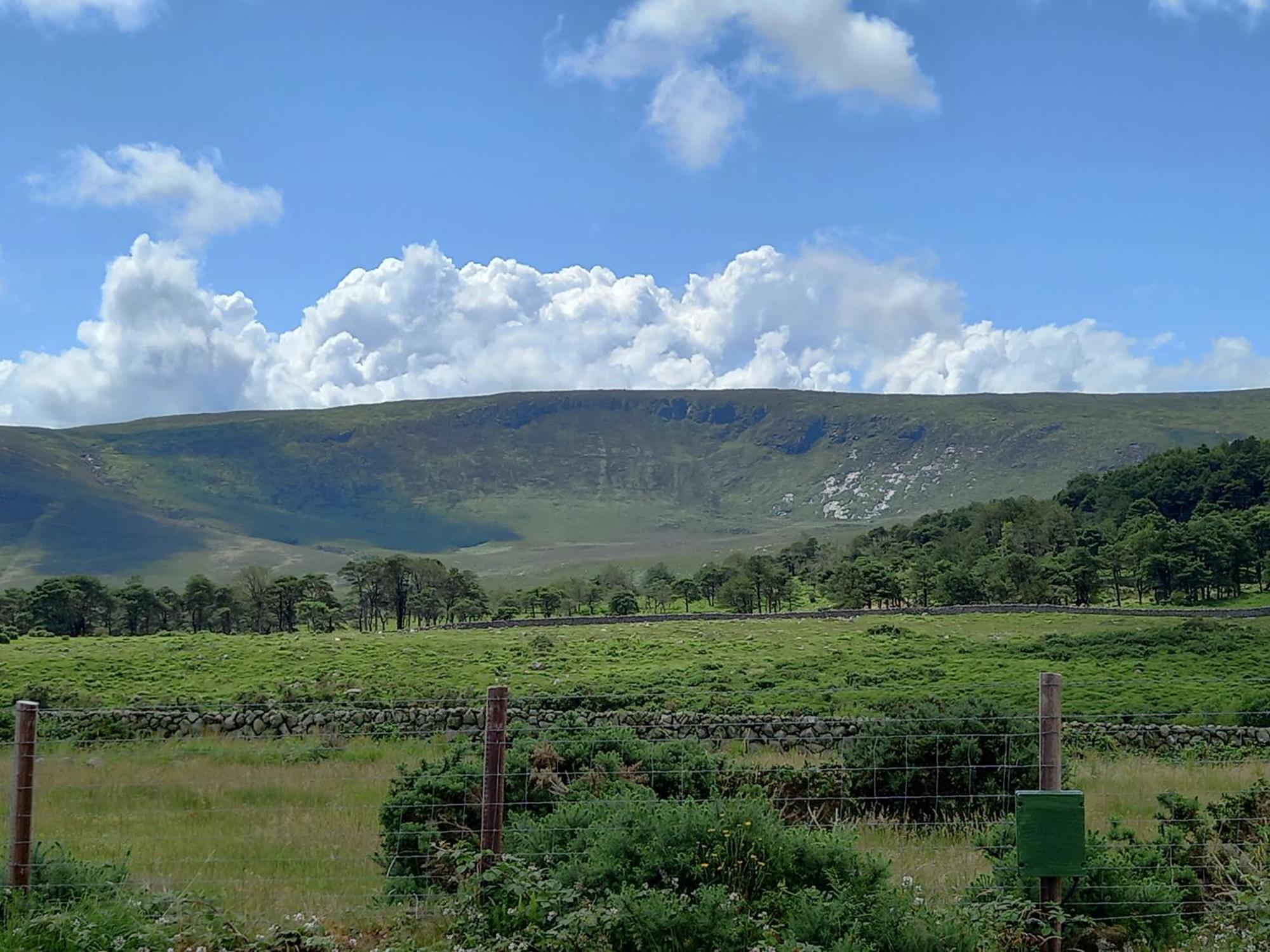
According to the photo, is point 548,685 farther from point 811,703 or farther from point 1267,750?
point 1267,750

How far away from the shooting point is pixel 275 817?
13156 millimetres

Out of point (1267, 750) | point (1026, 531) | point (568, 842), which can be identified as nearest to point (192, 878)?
point (568, 842)

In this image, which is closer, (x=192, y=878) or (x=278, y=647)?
(x=192, y=878)

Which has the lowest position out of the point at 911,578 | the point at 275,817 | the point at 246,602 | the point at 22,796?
the point at 246,602

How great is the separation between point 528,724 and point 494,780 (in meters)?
11.9

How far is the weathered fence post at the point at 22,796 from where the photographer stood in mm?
7562

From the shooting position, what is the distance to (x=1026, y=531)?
10362 centimetres

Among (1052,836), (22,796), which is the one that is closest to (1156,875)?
(1052,836)

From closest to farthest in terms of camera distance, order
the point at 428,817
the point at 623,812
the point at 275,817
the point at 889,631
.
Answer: the point at 623,812
the point at 428,817
the point at 275,817
the point at 889,631

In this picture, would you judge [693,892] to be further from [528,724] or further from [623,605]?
[623,605]

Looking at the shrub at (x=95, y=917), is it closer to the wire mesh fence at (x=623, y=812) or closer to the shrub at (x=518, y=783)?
the wire mesh fence at (x=623, y=812)

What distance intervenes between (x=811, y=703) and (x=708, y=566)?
84501mm

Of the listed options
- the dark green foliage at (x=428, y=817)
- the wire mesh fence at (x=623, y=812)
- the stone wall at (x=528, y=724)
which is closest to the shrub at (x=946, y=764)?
the wire mesh fence at (x=623, y=812)

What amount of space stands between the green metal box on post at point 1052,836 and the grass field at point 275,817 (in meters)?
0.90
